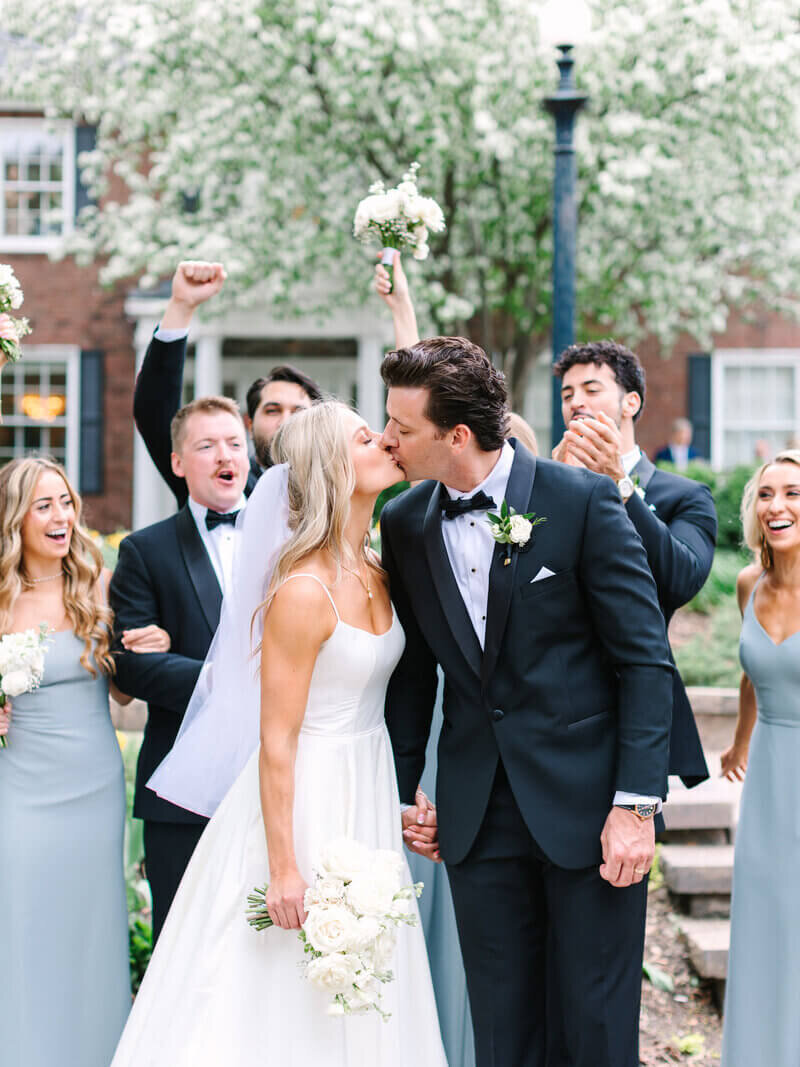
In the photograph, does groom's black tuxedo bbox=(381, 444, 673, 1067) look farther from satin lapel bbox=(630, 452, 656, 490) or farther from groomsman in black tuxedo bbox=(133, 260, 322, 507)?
groomsman in black tuxedo bbox=(133, 260, 322, 507)

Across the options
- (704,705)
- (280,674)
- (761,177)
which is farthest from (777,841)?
(761,177)

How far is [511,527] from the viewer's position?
270 centimetres

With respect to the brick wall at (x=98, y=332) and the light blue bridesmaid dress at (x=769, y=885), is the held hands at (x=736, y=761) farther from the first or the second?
the brick wall at (x=98, y=332)

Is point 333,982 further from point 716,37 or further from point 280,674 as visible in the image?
point 716,37

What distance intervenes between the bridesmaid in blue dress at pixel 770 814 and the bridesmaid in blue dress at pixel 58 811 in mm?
1973

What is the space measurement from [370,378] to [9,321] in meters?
9.93

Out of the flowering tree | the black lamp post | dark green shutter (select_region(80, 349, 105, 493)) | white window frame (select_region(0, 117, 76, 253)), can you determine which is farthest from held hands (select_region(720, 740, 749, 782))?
white window frame (select_region(0, 117, 76, 253))

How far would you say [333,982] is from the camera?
252cm

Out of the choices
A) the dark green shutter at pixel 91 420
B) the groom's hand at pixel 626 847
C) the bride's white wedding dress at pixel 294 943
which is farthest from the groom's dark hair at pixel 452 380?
the dark green shutter at pixel 91 420

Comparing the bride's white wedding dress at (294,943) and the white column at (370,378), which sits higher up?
the white column at (370,378)

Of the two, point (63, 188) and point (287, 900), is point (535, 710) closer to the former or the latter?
point (287, 900)

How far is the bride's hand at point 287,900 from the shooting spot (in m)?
2.68

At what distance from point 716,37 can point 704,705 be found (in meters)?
6.36


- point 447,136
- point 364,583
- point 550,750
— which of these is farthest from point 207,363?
point 550,750
